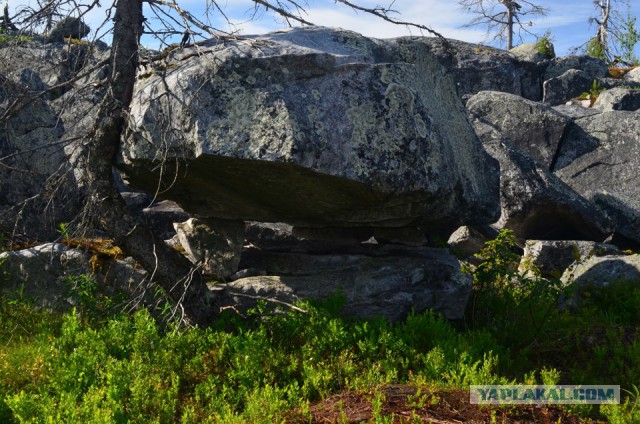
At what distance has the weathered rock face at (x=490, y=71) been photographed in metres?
24.1

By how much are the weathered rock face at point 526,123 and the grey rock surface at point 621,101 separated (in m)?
5.82

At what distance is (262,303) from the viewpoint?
843cm

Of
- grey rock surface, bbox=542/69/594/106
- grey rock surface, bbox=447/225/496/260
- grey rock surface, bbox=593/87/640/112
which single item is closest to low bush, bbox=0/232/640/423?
grey rock surface, bbox=447/225/496/260

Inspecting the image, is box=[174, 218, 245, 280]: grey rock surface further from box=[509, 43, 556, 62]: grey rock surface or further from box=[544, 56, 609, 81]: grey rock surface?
box=[544, 56, 609, 81]: grey rock surface

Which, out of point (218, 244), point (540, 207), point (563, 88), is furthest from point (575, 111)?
point (218, 244)

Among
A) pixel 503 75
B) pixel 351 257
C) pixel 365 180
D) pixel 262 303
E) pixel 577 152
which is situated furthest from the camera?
pixel 503 75

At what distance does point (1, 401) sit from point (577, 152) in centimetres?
1569

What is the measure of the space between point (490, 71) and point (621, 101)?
442 centimetres

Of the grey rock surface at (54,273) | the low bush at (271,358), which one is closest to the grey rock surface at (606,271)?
the low bush at (271,358)

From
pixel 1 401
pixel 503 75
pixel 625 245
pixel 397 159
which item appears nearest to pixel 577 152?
pixel 625 245

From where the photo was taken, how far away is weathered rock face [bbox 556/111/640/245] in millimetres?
17203

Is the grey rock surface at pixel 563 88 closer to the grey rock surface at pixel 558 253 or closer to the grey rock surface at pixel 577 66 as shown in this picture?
the grey rock surface at pixel 577 66

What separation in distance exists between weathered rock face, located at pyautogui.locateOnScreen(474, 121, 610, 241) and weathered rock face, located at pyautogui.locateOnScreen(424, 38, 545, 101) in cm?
887

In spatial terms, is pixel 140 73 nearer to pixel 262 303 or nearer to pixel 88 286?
pixel 88 286
